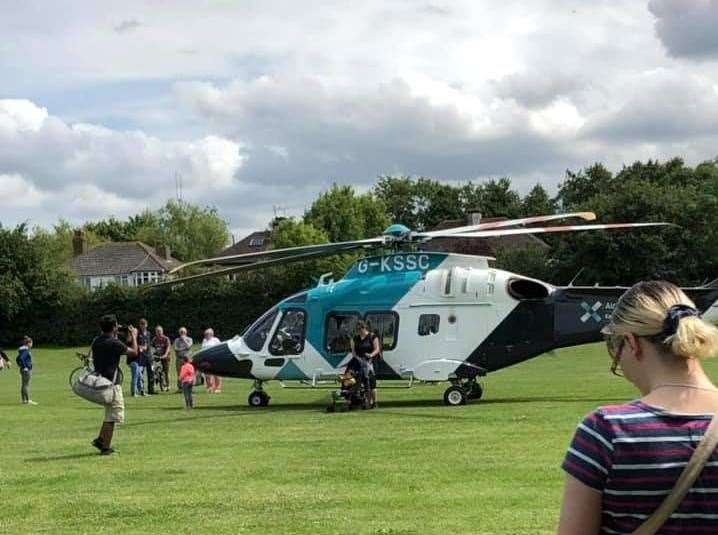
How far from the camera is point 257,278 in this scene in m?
56.2

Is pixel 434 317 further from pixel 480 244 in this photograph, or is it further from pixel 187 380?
pixel 480 244

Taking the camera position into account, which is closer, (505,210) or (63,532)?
(63,532)

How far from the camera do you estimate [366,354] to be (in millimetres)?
18594

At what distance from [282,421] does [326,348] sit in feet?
10.1

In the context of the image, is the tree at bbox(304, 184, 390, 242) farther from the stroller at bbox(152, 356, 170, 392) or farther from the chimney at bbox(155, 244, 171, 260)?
the stroller at bbox(152, 356, 170, 392)

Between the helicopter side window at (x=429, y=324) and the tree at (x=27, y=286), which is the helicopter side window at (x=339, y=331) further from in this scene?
the tree at (x=27, y=286)

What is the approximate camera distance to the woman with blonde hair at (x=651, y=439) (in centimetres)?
286

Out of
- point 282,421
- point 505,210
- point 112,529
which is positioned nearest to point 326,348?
point 282,421

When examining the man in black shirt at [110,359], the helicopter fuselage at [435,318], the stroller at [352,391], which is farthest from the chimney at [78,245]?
the man in black shirt at [110,359]

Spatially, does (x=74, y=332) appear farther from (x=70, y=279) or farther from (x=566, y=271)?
(x=566, y=271)

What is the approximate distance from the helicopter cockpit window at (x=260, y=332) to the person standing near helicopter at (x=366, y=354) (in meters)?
2.26

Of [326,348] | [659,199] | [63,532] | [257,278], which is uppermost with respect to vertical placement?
[659,199]

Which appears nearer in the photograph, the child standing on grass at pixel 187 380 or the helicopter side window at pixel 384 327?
the helicopter side window at pixel 384 327

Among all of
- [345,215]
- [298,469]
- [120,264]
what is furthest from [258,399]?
[120,264]
